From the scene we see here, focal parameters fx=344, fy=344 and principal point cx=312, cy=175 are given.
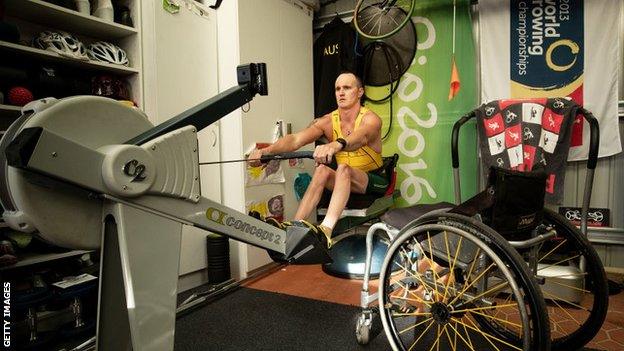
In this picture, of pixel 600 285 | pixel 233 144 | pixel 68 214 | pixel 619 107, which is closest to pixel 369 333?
pixel 600 285

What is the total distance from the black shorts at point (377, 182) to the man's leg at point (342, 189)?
0.06 metres

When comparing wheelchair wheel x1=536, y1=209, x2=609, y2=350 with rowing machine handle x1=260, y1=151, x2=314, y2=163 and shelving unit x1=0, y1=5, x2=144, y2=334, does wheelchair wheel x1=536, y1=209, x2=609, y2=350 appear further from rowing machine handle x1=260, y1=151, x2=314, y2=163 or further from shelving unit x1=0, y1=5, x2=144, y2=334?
shelving unit x1=0, y1=5, x2=144, y2=334

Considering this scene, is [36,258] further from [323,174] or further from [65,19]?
[323,174]

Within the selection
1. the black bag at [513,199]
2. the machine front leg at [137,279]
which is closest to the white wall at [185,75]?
the machine front leg at [137,279]

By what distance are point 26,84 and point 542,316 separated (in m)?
2.49

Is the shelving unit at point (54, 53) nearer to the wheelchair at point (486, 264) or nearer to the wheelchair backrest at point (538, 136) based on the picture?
the wheelchair at point (486, 264)

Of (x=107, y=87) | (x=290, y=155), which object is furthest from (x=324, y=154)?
(x=107, y=87)

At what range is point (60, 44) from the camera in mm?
1833

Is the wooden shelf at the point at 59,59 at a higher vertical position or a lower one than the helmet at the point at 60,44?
lower

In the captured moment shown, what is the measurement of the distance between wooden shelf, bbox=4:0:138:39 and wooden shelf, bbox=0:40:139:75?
0.75 ft

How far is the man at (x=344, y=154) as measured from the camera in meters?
1.97

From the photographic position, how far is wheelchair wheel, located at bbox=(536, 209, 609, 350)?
53.6 inches

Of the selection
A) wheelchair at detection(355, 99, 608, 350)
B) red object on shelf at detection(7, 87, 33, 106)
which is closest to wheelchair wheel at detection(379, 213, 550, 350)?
wheelchair at detection(355, 99, 608, 350)

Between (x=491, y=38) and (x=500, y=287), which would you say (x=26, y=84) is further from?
(x=491, y=38)
